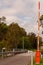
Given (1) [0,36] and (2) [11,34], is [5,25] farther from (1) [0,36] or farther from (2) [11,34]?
(2) [11,34]

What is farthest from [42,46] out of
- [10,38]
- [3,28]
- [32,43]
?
[32,43]

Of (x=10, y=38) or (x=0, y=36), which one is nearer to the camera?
(x=10, y=38)

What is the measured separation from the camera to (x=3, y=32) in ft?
256

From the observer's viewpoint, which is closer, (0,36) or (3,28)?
(0,36)

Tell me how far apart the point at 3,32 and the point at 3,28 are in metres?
1.44

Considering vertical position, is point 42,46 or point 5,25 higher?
point 5,25

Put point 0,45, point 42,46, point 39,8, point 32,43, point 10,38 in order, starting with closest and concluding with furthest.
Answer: point 39,8 < point 42,46 < point 0,45 < point 10,38 < point 32,43

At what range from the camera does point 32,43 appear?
452 ft

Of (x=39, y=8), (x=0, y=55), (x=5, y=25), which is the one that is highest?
(x=5, y=25)

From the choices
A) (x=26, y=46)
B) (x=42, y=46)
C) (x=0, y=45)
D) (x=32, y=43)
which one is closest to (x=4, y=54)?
(x=42, y=46)

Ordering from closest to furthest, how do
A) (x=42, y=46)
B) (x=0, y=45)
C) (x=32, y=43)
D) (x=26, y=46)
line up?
(x=42, y=46), (x=0, y=45), (x=26, y=46), (x=32, y=43)

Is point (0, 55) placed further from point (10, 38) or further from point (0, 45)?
point (10, 38)

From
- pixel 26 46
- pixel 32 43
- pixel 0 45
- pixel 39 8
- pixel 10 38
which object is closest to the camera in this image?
pixel 39 8

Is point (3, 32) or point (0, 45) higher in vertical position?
point (3, 32)
